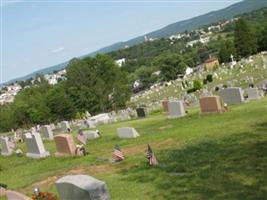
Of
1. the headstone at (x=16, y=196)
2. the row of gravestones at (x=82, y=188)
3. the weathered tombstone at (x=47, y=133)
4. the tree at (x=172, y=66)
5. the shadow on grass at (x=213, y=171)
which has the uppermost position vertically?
the row of gravestones at (x=82, y=188)

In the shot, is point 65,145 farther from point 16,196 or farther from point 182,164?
point 16,196

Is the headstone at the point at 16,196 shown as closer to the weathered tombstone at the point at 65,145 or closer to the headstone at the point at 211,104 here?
the weathered tombstone at the point at 65,145

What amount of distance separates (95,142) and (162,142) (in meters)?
7.10

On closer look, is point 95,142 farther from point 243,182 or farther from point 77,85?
point 77,85

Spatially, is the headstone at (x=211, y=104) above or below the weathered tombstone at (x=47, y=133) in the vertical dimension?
above

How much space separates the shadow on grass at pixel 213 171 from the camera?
11602mm

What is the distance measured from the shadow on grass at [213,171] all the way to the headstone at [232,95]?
10.9 meters

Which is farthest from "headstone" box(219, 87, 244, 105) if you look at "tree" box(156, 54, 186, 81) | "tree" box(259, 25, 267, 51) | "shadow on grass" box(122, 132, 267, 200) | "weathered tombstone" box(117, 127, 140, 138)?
"tree" box(156, 54, 186, 81)

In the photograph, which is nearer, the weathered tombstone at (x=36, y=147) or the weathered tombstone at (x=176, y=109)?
the weathered tombstone at (x=36, y=147)

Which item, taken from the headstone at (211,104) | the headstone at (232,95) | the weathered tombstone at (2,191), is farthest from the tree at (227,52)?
the weathered tombstone at (2,191)

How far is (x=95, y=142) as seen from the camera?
87.8ft

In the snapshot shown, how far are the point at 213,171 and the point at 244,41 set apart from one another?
8372 cm

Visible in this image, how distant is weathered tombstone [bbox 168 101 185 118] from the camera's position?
28047 millimetres

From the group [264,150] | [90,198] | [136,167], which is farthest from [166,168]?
[90,198]
